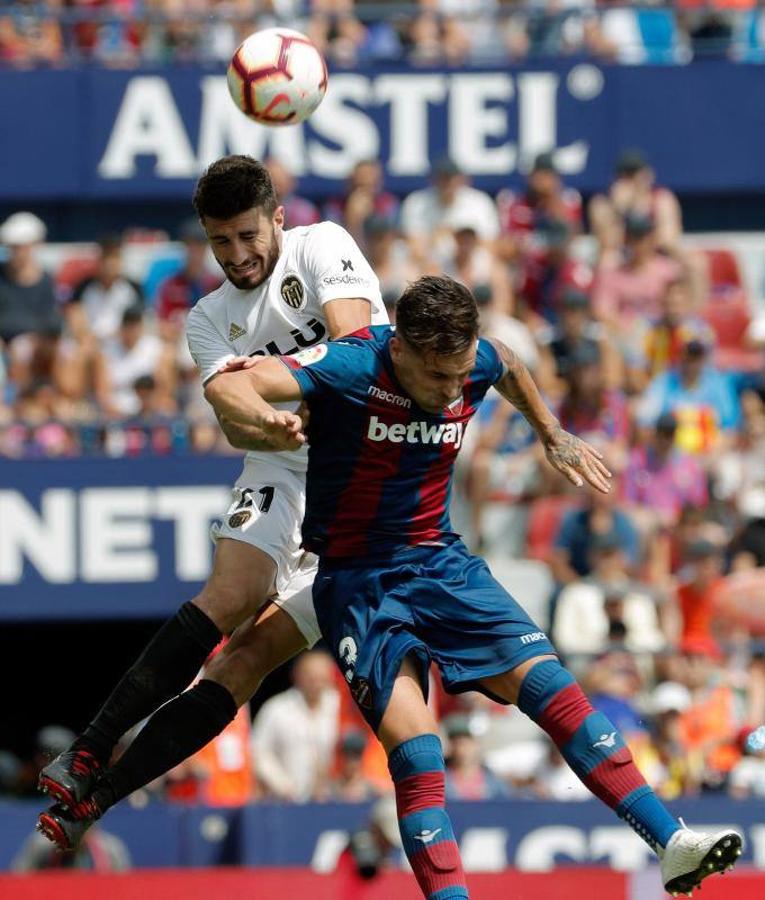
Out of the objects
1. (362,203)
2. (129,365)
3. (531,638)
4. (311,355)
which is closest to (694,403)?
(362,203)

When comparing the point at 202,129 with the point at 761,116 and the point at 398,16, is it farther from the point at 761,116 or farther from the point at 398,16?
the point at 761,116

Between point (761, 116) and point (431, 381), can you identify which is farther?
point (761, 116)

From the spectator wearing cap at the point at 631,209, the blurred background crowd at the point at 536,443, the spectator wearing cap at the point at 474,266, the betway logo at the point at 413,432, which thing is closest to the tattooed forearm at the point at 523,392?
the betway logo at the point at 413,432

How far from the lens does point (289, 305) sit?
8.09 metres

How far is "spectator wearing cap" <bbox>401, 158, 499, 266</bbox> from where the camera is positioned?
15617mm

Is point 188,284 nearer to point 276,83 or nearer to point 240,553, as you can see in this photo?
point 276,83

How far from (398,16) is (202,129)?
1849mm

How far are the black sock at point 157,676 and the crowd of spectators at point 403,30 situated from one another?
376 inches

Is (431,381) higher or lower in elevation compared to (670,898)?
higher

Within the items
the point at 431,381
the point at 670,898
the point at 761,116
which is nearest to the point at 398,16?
the point at 761,116

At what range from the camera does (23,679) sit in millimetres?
17031

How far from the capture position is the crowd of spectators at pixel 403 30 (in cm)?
1700

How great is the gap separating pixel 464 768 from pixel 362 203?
469 centimetres

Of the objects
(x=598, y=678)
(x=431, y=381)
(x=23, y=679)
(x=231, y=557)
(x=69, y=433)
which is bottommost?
(x=23, y=679)
